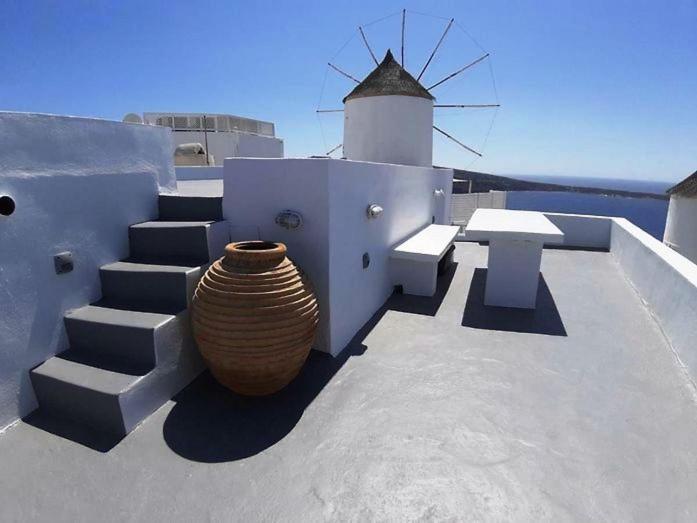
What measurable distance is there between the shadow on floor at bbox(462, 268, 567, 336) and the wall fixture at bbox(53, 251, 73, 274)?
174 inches

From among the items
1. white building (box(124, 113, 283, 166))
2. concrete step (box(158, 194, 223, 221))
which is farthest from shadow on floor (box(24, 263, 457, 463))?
white building (box(124, 113, 283, 166))

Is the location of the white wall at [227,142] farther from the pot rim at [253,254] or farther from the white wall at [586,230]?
the pot rim at [253,254]

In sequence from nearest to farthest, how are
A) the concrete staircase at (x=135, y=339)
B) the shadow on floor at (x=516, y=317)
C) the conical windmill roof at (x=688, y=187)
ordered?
1. the concrete staircase at (x=135, y=339)
2. the shadow on floor at (x=516, y=317)
3. the conical windmill roof at (x=688, y=187)

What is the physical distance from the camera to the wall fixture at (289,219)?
3959mm

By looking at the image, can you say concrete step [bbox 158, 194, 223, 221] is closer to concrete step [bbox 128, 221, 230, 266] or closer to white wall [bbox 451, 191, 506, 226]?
concrete step [bbox 128, 221, 230, 266]

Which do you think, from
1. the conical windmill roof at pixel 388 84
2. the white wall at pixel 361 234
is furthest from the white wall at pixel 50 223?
the conical windmill roof at pixel 388 84

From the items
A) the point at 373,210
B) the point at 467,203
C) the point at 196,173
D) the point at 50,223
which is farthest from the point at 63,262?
the point at 467,203

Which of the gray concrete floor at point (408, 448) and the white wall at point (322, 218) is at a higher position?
the white wall at point (322, 218)

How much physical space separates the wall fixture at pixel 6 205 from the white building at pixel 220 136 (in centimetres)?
1465

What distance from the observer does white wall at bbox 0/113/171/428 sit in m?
3.05

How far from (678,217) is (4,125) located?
2276 cm

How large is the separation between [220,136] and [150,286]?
18.1 m

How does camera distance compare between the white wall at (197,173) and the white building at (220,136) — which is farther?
the white building at (220,136)

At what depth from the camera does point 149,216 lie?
452cm
